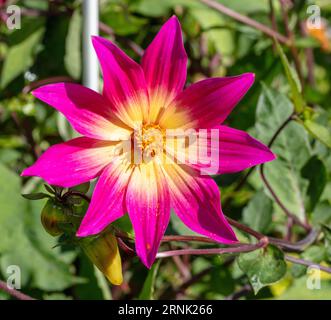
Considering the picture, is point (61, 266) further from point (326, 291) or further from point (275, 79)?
point (275, 79)

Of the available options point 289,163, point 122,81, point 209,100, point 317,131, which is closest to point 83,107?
point 122,81

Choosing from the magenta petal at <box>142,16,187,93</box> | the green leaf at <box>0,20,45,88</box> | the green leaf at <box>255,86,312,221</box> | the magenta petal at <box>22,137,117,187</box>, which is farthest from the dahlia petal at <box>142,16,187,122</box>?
the green leaf at <box>0,20,45,88</box>

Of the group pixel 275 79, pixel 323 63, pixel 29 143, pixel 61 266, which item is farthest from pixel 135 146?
pixel 323 63

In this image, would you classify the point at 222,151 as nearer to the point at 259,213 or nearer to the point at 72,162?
the point at 72,162

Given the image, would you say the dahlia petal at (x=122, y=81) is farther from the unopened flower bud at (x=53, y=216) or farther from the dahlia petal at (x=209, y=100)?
the unopened flower bud at (x=53, y=216)

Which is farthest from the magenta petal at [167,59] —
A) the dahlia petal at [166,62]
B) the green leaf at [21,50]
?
the green leaf at [21,50]

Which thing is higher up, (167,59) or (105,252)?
(167,59)
